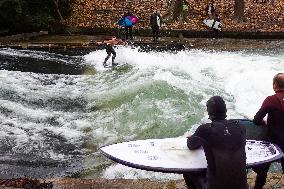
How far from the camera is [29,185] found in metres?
6.20

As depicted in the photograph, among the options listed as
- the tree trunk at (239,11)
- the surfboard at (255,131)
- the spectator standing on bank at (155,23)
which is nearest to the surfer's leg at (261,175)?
the surfboard at (255,131)

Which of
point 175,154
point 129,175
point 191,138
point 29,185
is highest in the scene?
point 191,138

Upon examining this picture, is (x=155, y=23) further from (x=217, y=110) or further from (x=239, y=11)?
(x=217, y=110)

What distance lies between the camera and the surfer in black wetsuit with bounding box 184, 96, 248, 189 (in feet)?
14.3

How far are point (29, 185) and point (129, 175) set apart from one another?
103 inches

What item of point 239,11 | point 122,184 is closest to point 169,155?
point 122,184

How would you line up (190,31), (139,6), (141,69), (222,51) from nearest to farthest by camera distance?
(141,69) → (222,51) → (190,31) → (139,6)

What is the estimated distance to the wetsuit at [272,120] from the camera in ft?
18.0

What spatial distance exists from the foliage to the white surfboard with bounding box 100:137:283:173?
20.1 metres

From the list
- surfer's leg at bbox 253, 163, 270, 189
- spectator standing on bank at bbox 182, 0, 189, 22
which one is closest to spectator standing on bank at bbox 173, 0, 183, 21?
spectator standing on bank at bbox 182, 0, 189, 22

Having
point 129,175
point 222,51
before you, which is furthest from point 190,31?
point 129,175

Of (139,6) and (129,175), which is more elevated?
(139,6)

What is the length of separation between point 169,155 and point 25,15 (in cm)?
2145

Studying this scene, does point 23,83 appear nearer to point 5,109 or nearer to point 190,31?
point 5,109
